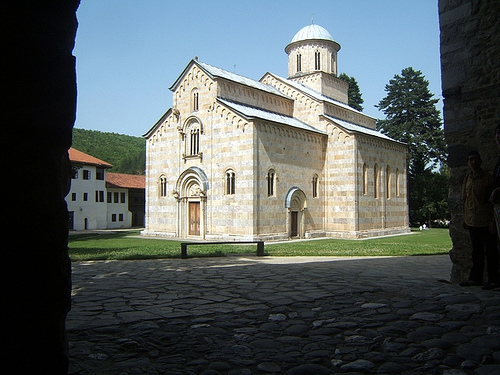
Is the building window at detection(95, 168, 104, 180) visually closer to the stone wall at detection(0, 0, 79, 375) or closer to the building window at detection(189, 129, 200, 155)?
the building window at detection(189, 129, 200, 155)

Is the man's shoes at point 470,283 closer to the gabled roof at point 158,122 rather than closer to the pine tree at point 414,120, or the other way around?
the gabled roof at point 158,122

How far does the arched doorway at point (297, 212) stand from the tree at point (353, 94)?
26.9 meters

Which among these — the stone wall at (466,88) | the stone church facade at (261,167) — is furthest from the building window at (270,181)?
the stone wall at (466,88)

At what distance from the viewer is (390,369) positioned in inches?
126

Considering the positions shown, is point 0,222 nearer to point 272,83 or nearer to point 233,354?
point 233,354

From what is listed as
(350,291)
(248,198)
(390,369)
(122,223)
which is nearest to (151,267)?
(350,291)

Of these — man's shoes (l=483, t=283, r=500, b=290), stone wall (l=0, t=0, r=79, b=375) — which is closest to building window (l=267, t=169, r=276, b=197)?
man's shoes (l=483, t=283, r=500, b=290)

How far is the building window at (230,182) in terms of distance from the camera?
2452 cm

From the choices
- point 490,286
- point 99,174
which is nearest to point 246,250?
point 490,286

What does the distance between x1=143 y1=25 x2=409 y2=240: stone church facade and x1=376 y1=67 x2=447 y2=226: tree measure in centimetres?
927

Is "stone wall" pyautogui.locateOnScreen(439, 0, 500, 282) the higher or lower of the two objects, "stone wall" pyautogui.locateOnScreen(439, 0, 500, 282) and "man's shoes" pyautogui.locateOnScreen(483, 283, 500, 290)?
the higher

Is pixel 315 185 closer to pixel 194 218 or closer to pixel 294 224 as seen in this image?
pixel 294 224

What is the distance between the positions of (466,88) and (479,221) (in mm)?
2166

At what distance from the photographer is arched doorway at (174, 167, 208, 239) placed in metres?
25.8
